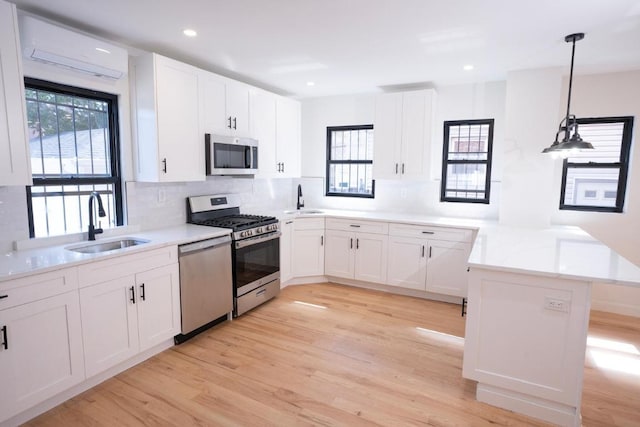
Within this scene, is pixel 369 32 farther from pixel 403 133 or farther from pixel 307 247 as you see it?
pixel 307 247

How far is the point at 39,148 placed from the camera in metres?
2.54

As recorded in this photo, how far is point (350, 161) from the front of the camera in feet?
16.4

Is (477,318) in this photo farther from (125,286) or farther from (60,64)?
(60,64)

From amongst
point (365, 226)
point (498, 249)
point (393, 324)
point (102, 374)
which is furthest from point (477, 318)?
point (102, 374)

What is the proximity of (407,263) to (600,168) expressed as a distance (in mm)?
2350

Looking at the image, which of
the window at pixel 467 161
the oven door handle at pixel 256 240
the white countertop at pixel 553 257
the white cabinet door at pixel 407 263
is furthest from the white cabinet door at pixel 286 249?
the white countertop at pixel 553 257

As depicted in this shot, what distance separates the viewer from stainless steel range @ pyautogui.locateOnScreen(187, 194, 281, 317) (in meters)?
3.41

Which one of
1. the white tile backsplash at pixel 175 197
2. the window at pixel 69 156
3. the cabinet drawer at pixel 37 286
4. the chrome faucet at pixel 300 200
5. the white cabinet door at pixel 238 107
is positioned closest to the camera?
the cabinet drawer at pixel 37 286

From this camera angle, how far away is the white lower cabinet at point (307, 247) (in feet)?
14.4

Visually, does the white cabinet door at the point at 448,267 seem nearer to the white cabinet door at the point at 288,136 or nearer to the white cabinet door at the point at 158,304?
the white cabinet door at the point at 288,136

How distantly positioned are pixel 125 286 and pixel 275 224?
5.73 feet

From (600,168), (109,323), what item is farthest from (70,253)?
(600,168)

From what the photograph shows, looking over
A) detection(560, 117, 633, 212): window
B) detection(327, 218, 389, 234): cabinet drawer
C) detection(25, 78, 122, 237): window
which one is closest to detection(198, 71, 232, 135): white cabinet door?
detection(25, 78, 122, 237): window

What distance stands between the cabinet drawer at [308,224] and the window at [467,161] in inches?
63.5
